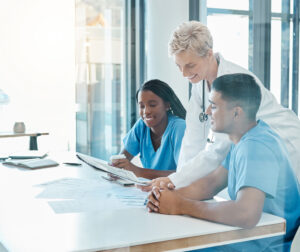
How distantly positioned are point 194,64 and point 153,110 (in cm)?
49

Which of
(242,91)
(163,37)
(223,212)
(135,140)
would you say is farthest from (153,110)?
(223,212)

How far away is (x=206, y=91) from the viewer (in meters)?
1.01

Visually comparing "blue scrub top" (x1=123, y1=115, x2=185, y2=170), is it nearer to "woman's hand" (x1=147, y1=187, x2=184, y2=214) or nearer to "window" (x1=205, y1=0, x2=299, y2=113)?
"window" (x1=205, y1=0, x2=299, y2=113)

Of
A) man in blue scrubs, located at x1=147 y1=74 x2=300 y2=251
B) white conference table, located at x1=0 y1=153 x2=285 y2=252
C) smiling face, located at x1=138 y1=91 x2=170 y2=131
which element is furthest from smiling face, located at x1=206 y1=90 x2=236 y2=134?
smiling face, located at x1=138 y1=91 x2=170 y2=131

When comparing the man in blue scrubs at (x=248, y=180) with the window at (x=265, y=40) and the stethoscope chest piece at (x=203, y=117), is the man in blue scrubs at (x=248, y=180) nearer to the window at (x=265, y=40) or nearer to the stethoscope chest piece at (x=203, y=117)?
the window at (x=265, y=40)

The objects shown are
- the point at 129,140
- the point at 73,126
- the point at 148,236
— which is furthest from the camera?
the point at 129,140

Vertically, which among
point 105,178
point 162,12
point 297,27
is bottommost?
point 105,178

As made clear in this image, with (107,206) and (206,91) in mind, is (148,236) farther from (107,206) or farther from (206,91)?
(206,91)

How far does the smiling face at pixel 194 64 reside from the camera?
3.32 ft

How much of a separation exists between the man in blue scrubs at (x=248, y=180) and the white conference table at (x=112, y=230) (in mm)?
23

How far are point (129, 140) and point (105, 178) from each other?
50 cm

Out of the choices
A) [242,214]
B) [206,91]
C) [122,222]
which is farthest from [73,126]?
[242,214]

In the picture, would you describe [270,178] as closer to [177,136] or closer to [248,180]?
[248,180]

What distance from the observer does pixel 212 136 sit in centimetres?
95
